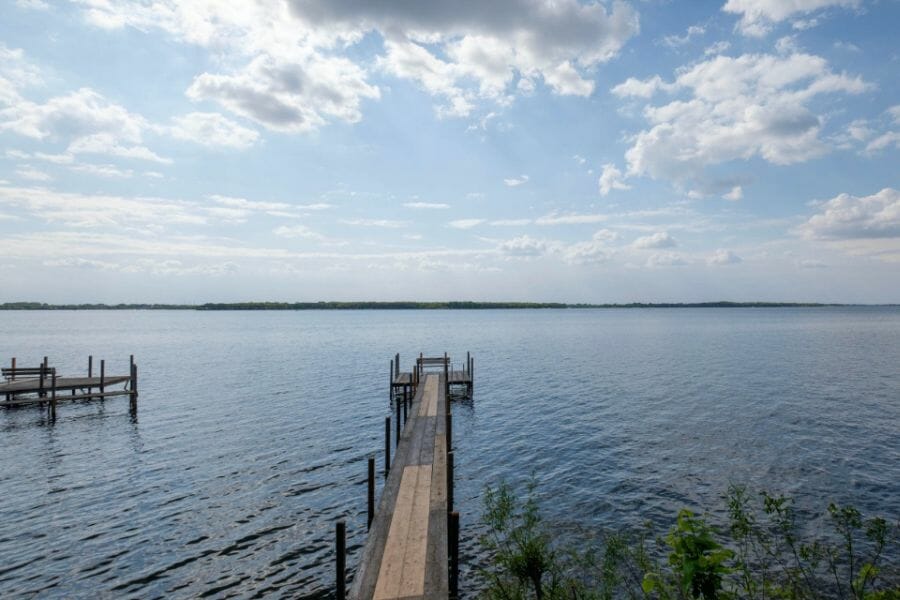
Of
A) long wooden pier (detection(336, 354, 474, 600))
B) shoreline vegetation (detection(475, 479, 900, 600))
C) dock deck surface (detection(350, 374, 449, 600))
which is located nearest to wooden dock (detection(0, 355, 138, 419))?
long wooden pier (detection(336, 354, 474, 600))

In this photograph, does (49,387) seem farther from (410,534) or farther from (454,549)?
(454,549)

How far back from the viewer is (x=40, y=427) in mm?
30094

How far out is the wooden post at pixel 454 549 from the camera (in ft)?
39.6

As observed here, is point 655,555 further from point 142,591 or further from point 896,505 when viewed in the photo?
point 142,591

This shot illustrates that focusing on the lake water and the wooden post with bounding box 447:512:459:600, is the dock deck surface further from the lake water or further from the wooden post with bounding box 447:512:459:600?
the lake water

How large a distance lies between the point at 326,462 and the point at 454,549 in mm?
12501

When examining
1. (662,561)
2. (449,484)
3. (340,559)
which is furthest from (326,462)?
(662,561)

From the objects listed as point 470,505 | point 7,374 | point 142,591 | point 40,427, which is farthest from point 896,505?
point 7,374

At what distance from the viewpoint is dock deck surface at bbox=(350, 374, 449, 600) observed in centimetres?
1030

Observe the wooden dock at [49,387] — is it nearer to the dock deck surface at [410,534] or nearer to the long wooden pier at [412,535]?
the long wooden pier at [412,535]

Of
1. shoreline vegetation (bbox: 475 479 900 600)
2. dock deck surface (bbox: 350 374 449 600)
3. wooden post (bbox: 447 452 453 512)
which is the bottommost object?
shoreline vegetation (bbox: 475 479 900 600)

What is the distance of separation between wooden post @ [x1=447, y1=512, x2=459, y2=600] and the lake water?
437 mm

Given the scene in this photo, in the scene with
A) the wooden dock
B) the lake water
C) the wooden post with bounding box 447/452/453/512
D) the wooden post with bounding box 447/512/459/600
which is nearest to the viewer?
the wooden post with bounding box 447/512/459/600

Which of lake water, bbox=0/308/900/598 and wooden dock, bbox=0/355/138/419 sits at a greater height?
wooden dock, bbox=0/355/138/419
